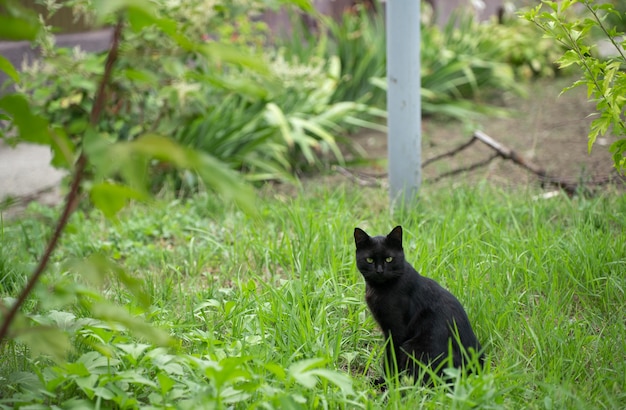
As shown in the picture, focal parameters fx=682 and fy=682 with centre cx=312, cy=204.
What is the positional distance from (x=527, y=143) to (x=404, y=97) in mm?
2162

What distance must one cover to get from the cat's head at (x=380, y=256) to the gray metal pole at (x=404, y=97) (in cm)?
120

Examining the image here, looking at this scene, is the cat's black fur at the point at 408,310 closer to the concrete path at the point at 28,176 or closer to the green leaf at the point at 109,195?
the green leaf at the point at 109,195

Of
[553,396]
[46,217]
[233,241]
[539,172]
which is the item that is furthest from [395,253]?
[46,217]

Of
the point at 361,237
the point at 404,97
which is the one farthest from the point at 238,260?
the point at 404,97

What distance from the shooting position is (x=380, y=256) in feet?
7.87

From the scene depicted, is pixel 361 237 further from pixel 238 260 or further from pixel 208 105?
pixel 208 105

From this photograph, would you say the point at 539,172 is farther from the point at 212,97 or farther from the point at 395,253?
the point at 212,97

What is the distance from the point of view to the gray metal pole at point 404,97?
3.55 m

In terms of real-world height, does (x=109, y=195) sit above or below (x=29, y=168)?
above

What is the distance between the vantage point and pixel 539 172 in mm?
4199

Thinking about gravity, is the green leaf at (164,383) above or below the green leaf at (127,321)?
below

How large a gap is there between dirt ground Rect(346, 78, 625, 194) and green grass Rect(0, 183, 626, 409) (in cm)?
74

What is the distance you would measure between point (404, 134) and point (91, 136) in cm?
258

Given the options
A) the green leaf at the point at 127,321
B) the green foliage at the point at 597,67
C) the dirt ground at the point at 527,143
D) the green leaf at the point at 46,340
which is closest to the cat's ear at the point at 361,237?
the green foliage at the point at 597,67
